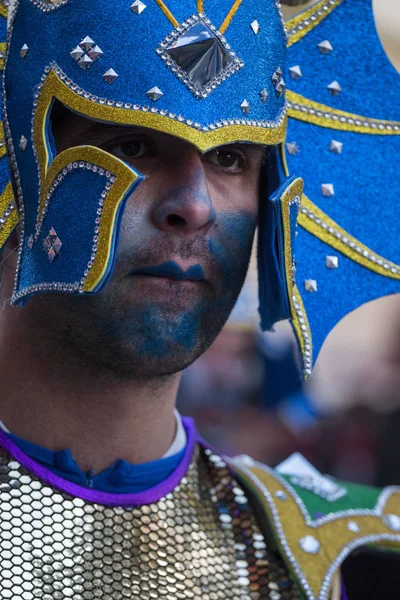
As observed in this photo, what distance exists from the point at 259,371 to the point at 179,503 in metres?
3.01

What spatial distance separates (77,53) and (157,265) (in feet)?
1.20

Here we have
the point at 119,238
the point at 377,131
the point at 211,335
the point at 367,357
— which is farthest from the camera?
the point at 367,357

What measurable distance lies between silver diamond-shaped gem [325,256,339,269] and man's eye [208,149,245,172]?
334 mm

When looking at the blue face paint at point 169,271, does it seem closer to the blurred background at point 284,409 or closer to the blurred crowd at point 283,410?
the blurred background at point 284,409

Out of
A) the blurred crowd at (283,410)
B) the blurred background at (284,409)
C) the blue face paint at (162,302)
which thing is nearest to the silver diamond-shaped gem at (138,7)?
the blue face paint at (162,302)

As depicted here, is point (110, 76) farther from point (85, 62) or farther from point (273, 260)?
point (273, 260)

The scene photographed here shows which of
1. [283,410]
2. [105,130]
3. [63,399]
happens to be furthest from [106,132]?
[283,410]

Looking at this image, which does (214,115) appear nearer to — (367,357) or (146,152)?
(146,152)

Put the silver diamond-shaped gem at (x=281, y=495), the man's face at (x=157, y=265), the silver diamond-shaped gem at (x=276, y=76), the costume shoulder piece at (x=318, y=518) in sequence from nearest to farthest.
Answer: the man's face at (x=157, y=265) < the silver diamond-shaped gem at (x=276, y=76) < the costume shoulder piece at (x=318, y=518) < the silver diamond-shaped gem at (x=281, y=495)

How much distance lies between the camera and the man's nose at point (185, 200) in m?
1.83

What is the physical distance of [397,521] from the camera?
2416mm

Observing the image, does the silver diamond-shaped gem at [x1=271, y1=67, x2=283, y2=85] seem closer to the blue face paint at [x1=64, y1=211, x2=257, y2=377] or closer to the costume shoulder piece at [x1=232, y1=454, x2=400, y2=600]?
the blue face paint at [x1=64, y1=211, x2=257, y2=377]

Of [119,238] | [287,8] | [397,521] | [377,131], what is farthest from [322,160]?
[397,521]

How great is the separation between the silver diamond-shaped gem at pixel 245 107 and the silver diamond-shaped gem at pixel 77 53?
0.27 meters
